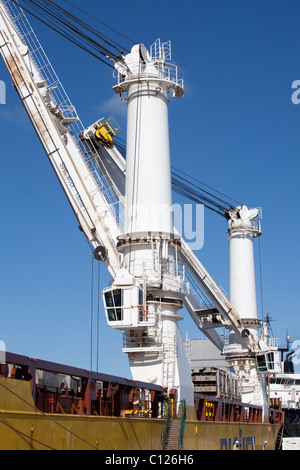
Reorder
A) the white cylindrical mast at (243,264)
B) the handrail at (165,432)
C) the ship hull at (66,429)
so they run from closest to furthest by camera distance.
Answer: the ship hull at (66,429), the handrail at (165,432), the white cylindrical mast at (243,264)

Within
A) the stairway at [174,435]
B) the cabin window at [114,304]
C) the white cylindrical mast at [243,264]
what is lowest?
the stairway at [174,435]

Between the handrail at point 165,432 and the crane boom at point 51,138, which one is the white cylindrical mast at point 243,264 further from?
the handrail at point 165,432

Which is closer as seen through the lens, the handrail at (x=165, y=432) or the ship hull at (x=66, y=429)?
the ship hull at (x=66, y=429)

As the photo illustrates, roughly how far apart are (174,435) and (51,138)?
21.4m

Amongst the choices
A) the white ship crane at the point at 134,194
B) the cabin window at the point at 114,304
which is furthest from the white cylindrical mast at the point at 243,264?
the cabin window at the point at 114,304

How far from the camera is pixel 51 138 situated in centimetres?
4234

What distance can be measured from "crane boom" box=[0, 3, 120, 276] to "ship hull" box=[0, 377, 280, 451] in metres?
13.5

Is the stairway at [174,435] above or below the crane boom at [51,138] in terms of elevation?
below

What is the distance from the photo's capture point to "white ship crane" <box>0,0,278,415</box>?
3666 centimetres

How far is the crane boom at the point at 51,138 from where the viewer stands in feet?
136

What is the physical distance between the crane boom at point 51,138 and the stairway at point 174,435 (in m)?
11.6
